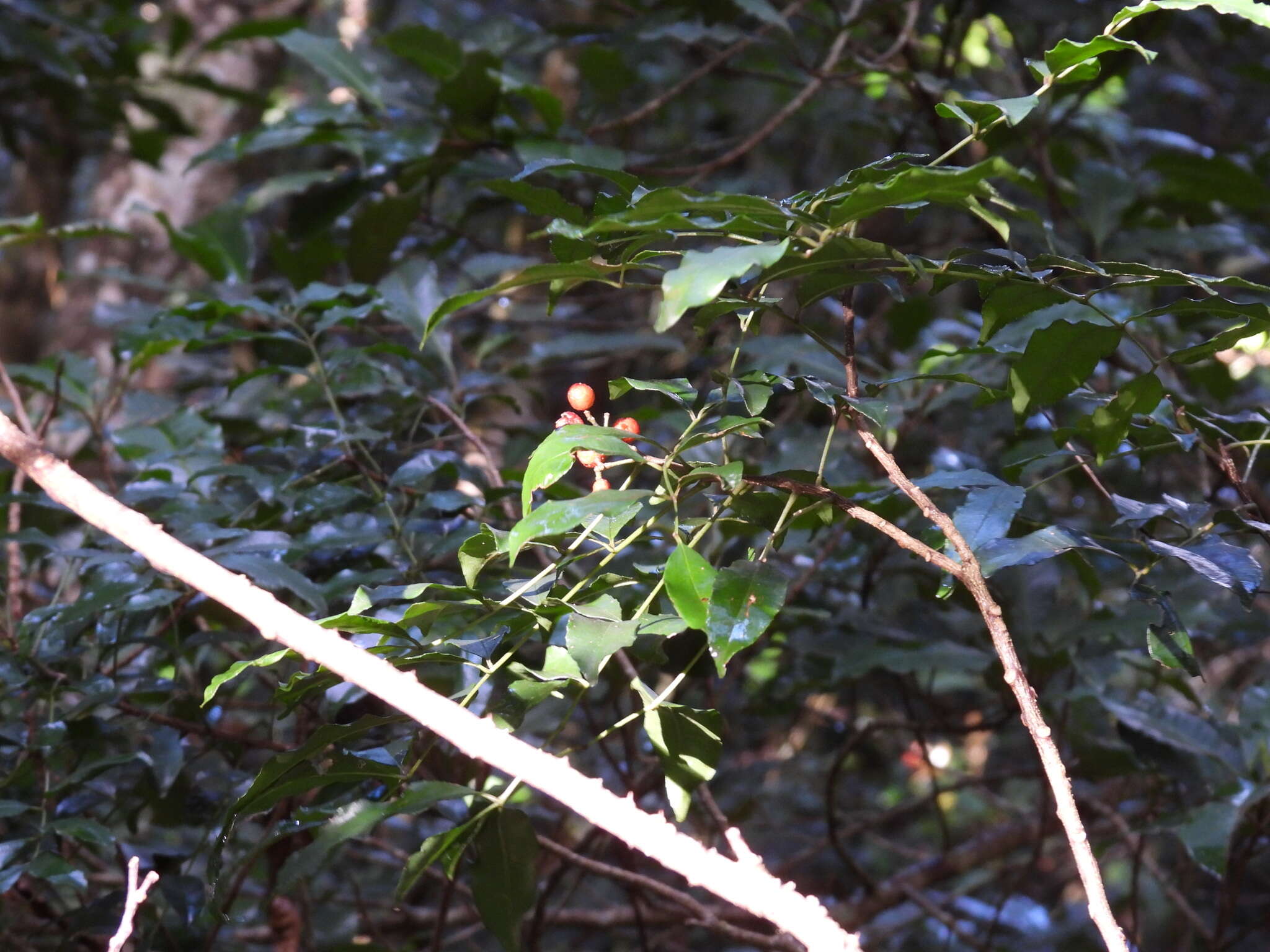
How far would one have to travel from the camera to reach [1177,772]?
3.23 ft

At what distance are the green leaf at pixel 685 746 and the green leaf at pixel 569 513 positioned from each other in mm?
103

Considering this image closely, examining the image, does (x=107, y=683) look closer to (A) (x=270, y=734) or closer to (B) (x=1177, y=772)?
(A) (x=270, y=734)

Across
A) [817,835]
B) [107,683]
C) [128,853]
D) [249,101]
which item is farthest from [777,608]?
[249,101]

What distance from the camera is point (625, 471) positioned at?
1.02 meters

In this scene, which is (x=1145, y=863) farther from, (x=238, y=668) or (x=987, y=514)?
Result: (x=238, y=668)

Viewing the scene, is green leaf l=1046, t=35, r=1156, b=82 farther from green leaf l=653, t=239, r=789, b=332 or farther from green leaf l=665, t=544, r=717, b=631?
green leaf l=665, t=544, r=717, b=631

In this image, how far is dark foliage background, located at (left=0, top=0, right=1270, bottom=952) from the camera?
57 centimetres

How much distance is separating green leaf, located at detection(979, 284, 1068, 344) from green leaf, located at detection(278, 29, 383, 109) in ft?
2.82

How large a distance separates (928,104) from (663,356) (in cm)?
72

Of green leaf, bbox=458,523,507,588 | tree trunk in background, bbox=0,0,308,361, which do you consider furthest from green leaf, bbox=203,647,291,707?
tree trunk in background, bbox=0,0,308,361

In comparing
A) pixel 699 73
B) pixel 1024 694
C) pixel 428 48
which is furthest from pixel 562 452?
pixel 699 73

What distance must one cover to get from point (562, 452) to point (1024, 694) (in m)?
0.25

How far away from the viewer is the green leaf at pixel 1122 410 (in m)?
0.64

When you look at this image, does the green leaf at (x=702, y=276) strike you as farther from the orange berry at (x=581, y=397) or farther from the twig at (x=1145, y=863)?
the twig at (x=1145, y=863)
